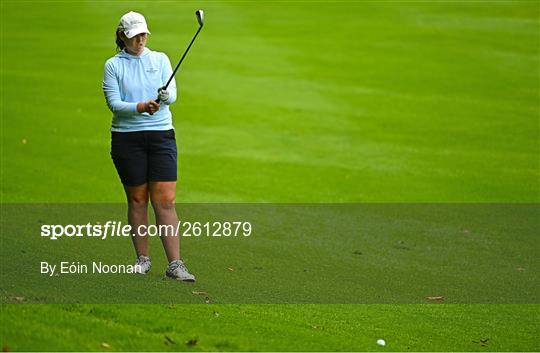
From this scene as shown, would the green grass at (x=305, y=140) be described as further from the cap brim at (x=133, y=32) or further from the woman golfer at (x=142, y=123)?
the cap brim at (x=133, y=32)

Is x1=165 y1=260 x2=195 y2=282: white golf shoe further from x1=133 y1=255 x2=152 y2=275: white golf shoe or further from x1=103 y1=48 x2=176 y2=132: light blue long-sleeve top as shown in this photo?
x1=103 y1=48 x2=176 y2=132: light blue long-sleeve top

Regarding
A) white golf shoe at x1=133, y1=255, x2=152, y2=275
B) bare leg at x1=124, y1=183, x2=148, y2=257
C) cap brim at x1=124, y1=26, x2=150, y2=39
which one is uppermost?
cap brim at x1=124, y1=26, x2=150, y2=39

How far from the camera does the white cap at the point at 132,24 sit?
8.06 m

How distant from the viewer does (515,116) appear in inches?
828

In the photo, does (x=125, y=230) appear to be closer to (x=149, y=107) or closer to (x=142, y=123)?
(x=142, y=123)

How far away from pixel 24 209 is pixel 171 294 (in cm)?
504

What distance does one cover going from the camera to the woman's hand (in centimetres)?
797

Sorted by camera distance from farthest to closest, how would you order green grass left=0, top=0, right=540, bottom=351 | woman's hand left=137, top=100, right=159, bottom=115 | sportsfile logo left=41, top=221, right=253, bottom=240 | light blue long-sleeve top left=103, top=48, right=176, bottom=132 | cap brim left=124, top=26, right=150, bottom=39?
sportsfile logo left=41, top=221, right=253, bottom=240 → light blue long-sleeve top left=103, top=48, right=176, bottom=132 → cap brim left=124, top=26, right=150, bottom=39 → woman's hand left=137, top=100, right=159, bottom=115 → green grass left=0, top=0, right=540, bottom=351

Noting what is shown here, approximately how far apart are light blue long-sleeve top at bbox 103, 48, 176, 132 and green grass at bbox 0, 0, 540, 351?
4.08 feet

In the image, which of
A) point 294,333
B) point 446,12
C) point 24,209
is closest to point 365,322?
point 294,333

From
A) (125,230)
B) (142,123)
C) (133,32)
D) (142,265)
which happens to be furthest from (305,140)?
(133,32)

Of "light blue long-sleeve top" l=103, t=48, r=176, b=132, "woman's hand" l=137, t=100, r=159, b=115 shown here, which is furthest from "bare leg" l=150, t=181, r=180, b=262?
"woman's hand" l=137, t=100, r=159, b=115

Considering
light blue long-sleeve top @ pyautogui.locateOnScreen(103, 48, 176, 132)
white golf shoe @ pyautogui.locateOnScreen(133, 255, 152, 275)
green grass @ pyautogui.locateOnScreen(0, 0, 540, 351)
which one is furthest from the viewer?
white golf shoe @ pyautogui.locateOnScreen(133, 255, 152, 275)

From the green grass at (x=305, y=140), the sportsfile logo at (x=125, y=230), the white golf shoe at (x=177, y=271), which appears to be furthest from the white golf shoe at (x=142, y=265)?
the sportsfile logo at (x=125, y=230)
